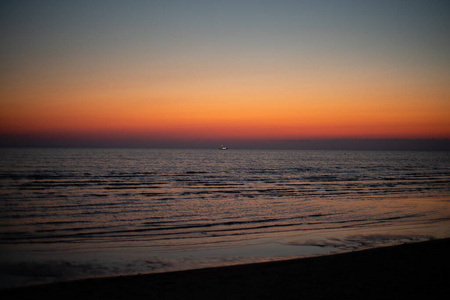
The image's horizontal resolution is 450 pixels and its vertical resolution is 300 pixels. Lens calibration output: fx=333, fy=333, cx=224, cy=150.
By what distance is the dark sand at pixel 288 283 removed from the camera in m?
6.83

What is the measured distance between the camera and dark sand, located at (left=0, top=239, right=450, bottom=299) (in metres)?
6.83

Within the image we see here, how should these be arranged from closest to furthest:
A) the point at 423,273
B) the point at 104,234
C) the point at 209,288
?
1. the point at 209,288
2. the point at 423,273
3. the point at 104,234

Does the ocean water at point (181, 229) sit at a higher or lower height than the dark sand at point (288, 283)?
lower

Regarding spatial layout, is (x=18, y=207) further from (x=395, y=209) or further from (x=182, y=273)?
(x=395, y=209)

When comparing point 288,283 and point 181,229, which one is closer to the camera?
point 288,283

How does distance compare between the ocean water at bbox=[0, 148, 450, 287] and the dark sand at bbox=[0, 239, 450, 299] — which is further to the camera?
the ocean water at bbox=[0, 148, 450, 287]

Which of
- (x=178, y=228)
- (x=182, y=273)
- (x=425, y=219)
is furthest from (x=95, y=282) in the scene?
(x=425, y=219)

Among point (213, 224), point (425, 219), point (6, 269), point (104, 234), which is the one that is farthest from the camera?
point (425, 219)

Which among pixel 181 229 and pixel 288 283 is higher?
pixel 288 283

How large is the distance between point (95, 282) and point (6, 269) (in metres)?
2.99

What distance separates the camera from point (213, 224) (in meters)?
15.8

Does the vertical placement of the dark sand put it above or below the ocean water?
above

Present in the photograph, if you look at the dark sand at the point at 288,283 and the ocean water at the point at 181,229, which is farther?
the ocean water at the point at 181,229

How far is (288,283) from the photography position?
752 cm
